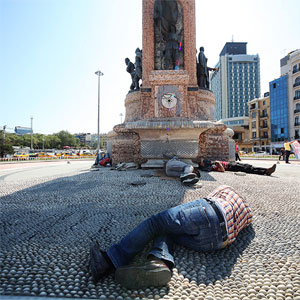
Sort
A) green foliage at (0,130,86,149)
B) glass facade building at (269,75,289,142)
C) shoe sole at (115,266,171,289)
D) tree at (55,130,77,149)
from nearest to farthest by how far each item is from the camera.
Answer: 1. shoe sole at (115,266,171,289)
2. glass facade building at (269,75,289,142)
3. green foliage at (0,130,86,149)
4. tree at (55,130,77,149)

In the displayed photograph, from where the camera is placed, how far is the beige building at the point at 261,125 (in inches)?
1971

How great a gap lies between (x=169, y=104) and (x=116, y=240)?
6843 millimetres

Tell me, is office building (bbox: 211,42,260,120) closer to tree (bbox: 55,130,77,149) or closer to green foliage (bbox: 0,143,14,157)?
tree (bbox: 55,130,77,149)

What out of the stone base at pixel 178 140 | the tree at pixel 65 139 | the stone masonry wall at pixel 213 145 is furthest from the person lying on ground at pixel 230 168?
the tree at pixel 65 139

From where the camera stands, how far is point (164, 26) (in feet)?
32.0

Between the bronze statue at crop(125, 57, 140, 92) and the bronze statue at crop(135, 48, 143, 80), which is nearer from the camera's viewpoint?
the bronze statue at crop(135, 48, 143, 80)

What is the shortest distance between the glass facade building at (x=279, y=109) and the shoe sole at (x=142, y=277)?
52448mm

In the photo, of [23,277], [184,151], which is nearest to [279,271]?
[23,277]

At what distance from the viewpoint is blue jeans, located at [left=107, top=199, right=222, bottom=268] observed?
154 cm

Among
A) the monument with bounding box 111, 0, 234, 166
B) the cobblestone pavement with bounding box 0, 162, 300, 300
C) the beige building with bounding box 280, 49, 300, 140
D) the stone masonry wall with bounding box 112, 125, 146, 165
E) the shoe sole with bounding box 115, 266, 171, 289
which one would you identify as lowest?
the cobblestone pavement with bounding box 0, 162, 300, 300

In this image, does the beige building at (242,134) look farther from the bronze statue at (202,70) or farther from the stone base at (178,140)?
the stone base at (178,140)

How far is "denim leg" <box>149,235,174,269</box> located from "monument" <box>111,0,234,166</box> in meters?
5.35

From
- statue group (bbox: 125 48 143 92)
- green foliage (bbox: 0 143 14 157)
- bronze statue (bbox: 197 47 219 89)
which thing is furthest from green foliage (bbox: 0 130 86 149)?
bronze statue (bbox: 197 47 219 89)

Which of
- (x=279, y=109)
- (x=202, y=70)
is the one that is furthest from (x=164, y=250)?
(x=279, y=109)
